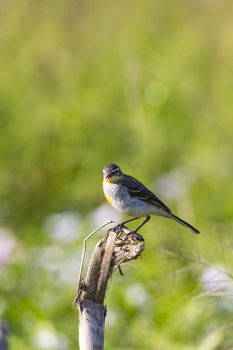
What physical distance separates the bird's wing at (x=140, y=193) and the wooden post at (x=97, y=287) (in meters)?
1.36

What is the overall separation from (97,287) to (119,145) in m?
4.55

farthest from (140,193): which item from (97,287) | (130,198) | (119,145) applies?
(119,145)

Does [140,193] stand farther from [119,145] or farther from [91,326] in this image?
[119,145]

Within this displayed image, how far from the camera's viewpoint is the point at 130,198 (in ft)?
12.8

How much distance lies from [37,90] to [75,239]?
8.63 ft

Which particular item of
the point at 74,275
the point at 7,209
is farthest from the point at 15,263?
the point at 7,209

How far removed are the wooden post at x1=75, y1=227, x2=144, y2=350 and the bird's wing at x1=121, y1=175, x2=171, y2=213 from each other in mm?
1360

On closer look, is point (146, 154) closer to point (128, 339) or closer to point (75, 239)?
point (75, 239)

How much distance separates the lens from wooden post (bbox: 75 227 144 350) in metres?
2.35

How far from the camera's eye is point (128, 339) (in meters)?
4.48

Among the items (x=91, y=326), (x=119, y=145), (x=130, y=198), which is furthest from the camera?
(x=119, y=145)

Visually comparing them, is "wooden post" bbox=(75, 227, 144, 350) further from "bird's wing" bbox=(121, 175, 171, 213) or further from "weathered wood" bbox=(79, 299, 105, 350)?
"bird's wing" bbox=(121, 175, 171, 213)

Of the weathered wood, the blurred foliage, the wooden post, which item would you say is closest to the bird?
the blurred foliage

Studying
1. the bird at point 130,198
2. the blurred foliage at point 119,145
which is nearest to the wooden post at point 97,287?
the blurred foliage at point 119,145
